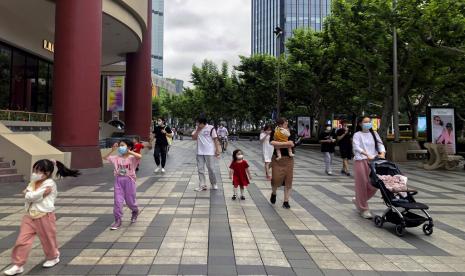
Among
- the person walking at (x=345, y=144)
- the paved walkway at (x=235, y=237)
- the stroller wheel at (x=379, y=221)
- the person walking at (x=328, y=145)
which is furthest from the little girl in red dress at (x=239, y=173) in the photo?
the person walking at (x=345, y=144)

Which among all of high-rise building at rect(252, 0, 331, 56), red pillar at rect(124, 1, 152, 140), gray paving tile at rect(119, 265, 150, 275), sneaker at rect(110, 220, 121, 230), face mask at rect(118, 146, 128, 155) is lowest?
gray paving tile at rect(119, 265, 150, 275)

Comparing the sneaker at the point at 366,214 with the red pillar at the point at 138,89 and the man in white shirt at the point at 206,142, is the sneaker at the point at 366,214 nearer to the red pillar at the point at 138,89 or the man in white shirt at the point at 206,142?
the man in white shirt at the point at 206,142

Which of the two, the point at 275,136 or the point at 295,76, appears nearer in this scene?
the point at 275,136

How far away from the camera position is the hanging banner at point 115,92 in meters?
35.9

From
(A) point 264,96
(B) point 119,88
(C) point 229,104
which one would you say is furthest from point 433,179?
(C) point 229,104

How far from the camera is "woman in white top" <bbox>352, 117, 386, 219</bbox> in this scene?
778 cm

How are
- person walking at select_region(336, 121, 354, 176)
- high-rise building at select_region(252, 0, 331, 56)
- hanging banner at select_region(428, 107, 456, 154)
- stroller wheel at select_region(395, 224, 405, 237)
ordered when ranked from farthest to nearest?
1. high-rise building at select_region(252, 0, 331, 56)
2. hanging banner at select_region(428, 107, 456, 154)
3. person walking at select_region(336, 121, 354, 176)
4. stroller wheel at select_region(395, 224, 405, 237)

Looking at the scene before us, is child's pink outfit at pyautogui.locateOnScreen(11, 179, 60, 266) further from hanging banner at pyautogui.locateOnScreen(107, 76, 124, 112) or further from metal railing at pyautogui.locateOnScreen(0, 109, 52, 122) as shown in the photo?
hanging banner at pyautogui.locateOnScreen(107, 76, 124, 112)

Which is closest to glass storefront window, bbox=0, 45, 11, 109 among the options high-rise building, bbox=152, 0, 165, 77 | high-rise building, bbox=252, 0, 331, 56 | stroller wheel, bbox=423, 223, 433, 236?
stroller wheel, bbox=423, 223, 433, 236

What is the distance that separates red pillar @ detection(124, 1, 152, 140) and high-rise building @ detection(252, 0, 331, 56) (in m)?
74.6

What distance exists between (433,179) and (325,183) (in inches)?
158

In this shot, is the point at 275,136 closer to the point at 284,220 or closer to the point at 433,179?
the point at 284,220

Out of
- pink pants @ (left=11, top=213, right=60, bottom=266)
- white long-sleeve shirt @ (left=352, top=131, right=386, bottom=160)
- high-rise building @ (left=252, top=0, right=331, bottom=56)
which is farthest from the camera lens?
high-rise building @ (left=252, top=0, right=331, bottom=56)

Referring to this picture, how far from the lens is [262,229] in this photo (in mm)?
6762
